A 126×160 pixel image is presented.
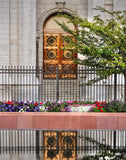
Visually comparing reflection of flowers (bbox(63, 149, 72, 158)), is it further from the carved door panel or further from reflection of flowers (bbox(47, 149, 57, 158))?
the carved door panel

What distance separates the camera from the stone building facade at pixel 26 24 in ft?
63.6

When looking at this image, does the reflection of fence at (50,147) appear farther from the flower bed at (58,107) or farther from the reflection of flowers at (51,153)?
the flower bed at (58,107)

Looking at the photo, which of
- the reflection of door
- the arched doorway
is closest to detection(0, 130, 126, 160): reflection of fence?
the reflection of door

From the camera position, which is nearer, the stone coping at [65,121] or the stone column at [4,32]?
the stone coping at [65,121]

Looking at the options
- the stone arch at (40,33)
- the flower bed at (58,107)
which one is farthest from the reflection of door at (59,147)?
the stone arch at (40,33)

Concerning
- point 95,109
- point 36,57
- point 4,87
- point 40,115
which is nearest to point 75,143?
point 40,115

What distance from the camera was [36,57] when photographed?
805 inches

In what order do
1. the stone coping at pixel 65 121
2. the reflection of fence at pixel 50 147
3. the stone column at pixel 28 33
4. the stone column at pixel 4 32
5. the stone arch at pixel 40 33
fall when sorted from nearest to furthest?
the reflection of fence at pixel 50 147 < the stone coping at pixel 65 121 < the stone column at pixel 28 33 < the stone column at pixel 4 32 < the stone arch at pixel 40 33

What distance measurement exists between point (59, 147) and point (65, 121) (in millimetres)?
4006

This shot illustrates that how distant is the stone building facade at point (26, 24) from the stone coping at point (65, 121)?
25.3 feet

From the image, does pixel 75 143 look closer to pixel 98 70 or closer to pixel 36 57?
pixel 98 70

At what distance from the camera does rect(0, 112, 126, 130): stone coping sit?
11.9m

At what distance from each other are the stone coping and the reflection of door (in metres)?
2.06

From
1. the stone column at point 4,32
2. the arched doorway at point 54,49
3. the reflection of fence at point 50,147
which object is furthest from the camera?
the arched doorway at point 54,49
